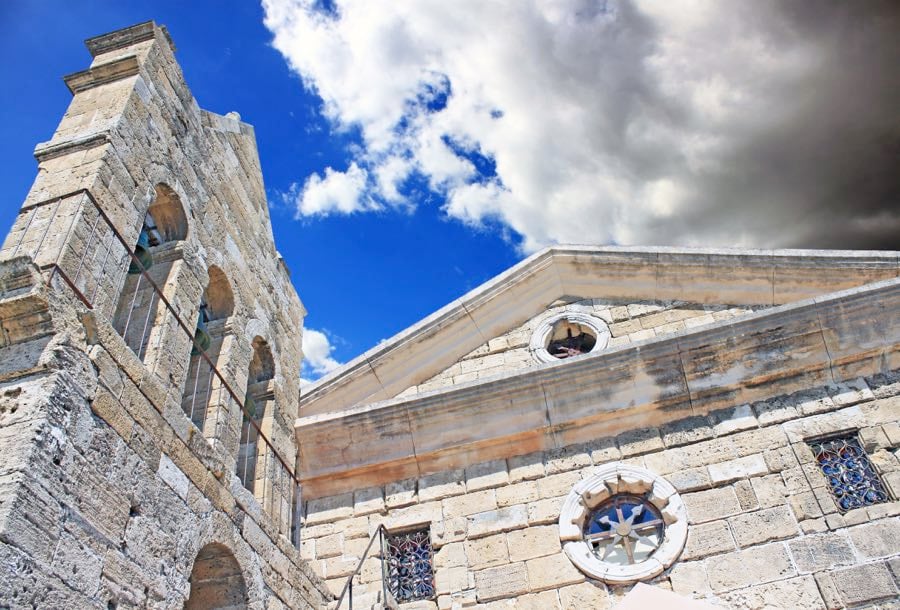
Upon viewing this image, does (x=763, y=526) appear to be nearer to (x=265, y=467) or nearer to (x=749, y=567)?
(x=749, y=567)

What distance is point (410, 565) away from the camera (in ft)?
23.3

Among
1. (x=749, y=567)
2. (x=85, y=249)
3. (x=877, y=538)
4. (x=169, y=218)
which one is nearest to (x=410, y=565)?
(x=749, y=567)

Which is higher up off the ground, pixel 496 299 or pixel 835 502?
pixel 496 299

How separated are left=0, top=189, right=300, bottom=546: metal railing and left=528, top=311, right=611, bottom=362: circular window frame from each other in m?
2.90

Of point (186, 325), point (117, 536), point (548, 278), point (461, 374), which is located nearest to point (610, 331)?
point (548, 278)

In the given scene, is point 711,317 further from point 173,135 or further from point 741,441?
point 173,135

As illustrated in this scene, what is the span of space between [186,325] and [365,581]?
2.88 metres

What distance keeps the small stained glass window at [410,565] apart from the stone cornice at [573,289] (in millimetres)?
1675

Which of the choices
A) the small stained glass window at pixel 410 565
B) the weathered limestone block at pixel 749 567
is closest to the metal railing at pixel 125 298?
the small stained glass window at pixel 410 565

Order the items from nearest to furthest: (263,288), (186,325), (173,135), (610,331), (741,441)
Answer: (186,325) < (173,135) < (741,441) < (263,288) < (610,331)

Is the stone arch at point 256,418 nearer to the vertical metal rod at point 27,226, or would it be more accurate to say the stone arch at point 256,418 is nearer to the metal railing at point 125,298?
the metal railing at point 125,298

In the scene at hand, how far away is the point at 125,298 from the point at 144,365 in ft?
2.79

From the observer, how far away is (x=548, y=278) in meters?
8.77

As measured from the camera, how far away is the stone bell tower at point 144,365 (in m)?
3.91
